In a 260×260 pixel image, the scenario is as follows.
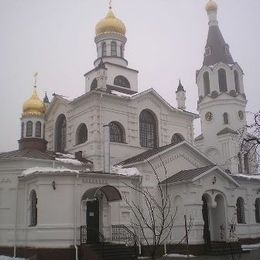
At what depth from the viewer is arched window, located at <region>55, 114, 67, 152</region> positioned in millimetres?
28250

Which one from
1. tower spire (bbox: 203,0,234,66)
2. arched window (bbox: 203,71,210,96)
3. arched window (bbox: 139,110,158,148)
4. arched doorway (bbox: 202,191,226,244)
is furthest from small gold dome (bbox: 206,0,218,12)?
arched doorway (bbox: 202,191,226,244)

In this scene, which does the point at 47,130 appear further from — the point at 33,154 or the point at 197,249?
the point at 197,249

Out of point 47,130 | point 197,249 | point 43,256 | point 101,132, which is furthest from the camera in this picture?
point 47,130

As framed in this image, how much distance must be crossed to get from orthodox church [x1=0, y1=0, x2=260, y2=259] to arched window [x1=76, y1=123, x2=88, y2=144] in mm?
71

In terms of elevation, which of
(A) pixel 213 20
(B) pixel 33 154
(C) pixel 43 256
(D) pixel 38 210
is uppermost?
(A) pixel 213 20

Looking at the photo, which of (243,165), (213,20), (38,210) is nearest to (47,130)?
(38,210)

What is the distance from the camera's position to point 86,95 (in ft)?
82.3

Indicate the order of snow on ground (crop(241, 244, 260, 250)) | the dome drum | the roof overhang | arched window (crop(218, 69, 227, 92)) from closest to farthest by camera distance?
the roof overhang → snow on ground (crop(241, 244, 260, 250)) → the dome drum → arched window (crop(218, 69, 227, 92))

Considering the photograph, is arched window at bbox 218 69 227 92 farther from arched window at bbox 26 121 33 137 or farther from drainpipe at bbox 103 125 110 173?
arched window at bbox 26 121 33 137

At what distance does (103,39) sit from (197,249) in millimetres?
17327

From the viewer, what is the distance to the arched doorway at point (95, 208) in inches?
752

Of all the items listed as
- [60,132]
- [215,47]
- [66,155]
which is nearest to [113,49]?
[60,132]

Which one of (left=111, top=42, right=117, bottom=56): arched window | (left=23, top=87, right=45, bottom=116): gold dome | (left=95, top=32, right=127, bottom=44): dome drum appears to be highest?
(left=95, top=32, right=127, bottom=44): dome drum

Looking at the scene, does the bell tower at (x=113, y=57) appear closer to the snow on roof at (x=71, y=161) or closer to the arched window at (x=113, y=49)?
the arched window at (x=113, y=49)
